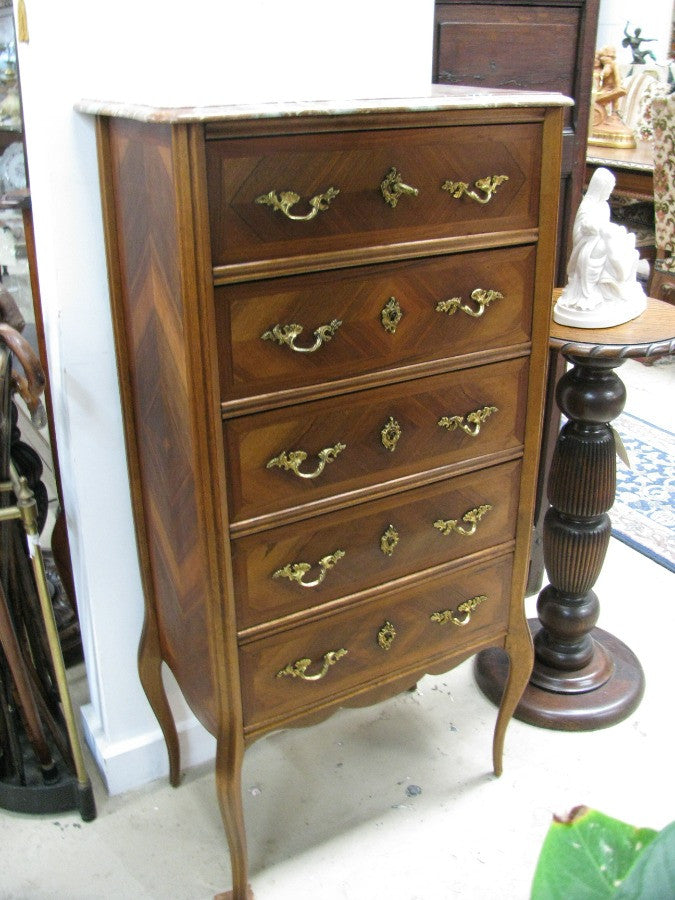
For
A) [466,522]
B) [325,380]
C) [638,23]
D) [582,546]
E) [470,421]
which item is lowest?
[582,546]

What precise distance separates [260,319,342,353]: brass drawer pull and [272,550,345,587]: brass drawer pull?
34 centimetres

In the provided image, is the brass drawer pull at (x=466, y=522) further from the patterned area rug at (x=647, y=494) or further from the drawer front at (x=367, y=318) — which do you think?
the patterned area rug at (x=647, y=494)

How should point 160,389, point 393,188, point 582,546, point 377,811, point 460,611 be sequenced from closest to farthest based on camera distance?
1. point 393,188
2. point 160,389
3. point 460,611
4. point 377,811
5. point 582,546

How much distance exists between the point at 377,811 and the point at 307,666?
1.57 ft

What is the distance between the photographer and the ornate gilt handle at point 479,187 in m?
1.28

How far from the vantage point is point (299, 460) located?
1290mm

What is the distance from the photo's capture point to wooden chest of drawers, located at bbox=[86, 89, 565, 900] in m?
1.15

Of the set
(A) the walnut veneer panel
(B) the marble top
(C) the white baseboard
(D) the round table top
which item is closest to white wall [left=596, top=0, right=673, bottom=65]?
(D) the round table top

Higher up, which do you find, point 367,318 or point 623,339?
point 367,318

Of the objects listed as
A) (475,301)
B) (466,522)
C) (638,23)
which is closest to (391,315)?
(475,301)

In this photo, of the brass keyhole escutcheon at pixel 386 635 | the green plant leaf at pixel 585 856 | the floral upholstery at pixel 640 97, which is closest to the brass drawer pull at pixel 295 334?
the brass keyhole escutcheon at pixel 386 635

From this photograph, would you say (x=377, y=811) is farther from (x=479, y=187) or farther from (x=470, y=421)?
(x=479, y=187)

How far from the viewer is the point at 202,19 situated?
1427mm

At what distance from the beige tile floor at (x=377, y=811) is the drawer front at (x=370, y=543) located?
55 cm
